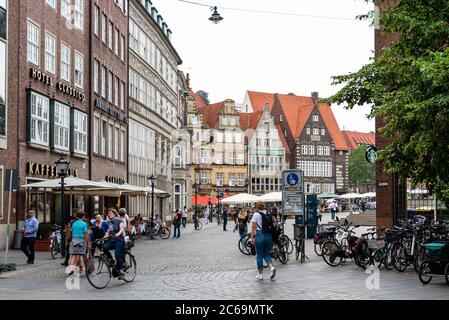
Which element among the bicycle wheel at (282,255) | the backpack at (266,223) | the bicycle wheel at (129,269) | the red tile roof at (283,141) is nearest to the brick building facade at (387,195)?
the bicycle wheel at (282,255)

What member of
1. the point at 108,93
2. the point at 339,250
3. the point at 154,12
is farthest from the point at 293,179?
the point at 154,12

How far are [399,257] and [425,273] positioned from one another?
111 inches

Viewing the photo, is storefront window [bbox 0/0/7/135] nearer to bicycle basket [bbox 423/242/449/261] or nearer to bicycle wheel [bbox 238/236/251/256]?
bicycle wheel [bbox 238/236/251/256]

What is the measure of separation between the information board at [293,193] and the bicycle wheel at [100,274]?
877 centimetres

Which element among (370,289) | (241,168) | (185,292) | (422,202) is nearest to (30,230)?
(185,292)

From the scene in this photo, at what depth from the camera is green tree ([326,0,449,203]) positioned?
52.5 ft

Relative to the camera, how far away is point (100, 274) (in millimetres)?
16344

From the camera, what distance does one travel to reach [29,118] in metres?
31.4

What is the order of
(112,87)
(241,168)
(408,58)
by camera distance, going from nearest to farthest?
(408,58), (112,87), (241,168)

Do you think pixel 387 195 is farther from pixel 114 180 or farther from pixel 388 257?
pixel 114 180

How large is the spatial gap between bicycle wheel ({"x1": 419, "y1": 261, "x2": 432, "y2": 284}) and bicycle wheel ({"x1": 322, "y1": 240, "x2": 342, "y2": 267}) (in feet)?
16.1

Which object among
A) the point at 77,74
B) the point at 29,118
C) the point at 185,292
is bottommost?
the point at 185,292
